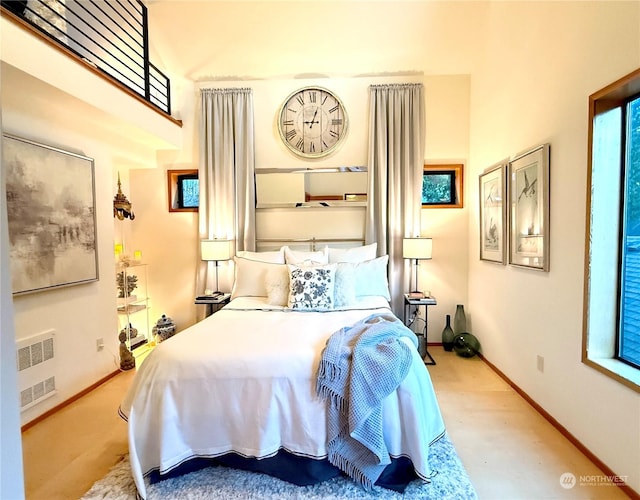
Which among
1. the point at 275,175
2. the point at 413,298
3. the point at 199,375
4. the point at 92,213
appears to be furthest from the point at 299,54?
the point at 199,375

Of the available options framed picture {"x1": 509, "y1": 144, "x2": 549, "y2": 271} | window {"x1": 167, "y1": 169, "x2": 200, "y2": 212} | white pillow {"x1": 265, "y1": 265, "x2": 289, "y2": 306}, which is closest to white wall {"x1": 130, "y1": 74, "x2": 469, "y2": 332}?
window {"x1": 167, "y1": 169, "x2": 200, "y2": 212}

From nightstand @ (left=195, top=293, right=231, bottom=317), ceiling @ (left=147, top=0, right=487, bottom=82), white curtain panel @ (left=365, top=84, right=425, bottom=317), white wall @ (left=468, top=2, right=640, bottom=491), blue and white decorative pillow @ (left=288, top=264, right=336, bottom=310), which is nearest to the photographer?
white wall @ (left=468, top=2, right=640, bottom=491)

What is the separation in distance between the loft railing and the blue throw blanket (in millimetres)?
2558

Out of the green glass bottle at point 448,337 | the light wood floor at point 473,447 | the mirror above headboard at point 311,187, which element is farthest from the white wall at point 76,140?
the green glass bottle at point 448,337

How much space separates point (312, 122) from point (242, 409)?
3074 mm

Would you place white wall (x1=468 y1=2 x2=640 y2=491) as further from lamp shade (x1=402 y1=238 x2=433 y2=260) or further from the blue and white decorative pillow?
the blue and white decorative pillow

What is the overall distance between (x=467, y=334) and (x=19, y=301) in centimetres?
396

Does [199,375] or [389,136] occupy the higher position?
[389,136]

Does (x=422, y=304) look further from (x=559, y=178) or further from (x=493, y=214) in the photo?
(x=559, y=178)

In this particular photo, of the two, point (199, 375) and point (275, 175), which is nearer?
point (199, 375)

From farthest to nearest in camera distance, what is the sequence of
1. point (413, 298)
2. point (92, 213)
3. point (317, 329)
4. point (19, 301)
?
1. point (413, 298)
2. point (92, 213)
3. point (19, 301)
4. point (317, 329)

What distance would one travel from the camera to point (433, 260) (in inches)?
148

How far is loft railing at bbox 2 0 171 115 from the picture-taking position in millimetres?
2201

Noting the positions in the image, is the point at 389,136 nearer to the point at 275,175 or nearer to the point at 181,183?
the point at 275,175
